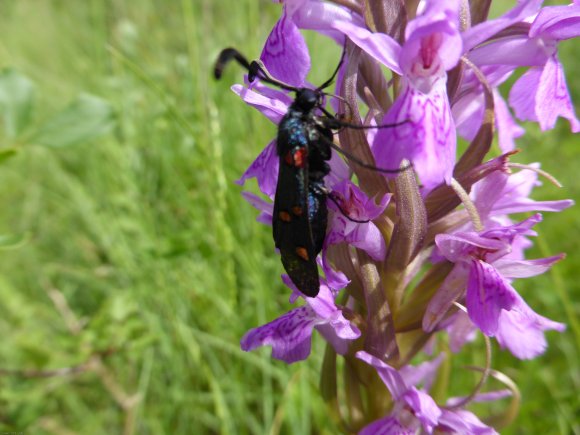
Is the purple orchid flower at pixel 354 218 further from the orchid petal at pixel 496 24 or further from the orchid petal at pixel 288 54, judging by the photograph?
the orchid petal at pixel 496 24

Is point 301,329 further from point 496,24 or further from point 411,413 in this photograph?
point 496,24

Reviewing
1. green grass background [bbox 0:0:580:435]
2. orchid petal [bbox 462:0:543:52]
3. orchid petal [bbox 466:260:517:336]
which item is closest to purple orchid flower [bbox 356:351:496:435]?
orchid petal [bbox 466:260:517:336]

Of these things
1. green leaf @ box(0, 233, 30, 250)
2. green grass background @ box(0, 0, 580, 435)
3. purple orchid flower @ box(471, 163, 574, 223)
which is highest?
purple orchid flower @ box(471, 163, 574, 223)

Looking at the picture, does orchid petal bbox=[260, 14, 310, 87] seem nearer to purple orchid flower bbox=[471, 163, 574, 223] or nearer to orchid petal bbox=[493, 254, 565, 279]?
purple orchid flower bbox=[471, 163, 574, 223]

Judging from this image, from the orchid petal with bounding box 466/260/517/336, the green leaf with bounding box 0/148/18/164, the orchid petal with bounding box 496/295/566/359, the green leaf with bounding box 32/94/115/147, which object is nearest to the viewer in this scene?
the orchid petal with bounding box 466/260/517/336

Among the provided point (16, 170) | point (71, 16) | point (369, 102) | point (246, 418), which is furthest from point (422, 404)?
point (71, 16)

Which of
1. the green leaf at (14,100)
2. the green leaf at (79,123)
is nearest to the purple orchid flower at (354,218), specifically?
the green leaf at (79,123)

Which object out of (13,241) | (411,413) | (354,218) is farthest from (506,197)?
(13,241)
